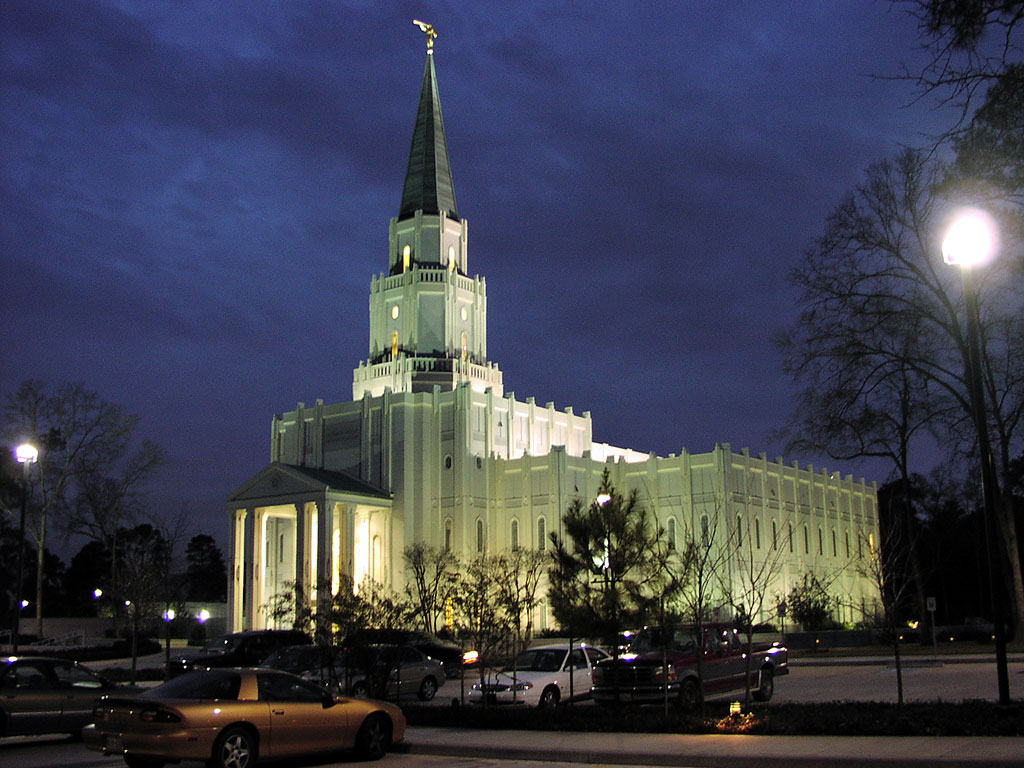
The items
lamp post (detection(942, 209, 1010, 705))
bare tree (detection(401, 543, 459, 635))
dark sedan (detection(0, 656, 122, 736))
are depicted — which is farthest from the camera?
bare tree (detection(401, 543, 459, 635))

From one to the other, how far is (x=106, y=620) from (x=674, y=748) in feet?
204

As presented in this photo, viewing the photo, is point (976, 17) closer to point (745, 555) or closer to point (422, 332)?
point (745, 555)

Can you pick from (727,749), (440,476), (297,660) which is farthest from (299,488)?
(727,749)

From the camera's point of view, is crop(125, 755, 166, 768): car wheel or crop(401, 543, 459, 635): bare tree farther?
crop(401, 543, 459, 635): bare tree

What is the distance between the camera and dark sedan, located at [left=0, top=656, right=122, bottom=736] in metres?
18.1

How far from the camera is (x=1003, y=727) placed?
14.5 m

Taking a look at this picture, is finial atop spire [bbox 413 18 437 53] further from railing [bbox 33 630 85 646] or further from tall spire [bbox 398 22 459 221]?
railing [bbox 33 630 85 646]

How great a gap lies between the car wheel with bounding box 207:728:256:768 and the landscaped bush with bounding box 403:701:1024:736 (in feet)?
20.1

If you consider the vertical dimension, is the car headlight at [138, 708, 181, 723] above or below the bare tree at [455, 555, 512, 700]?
below

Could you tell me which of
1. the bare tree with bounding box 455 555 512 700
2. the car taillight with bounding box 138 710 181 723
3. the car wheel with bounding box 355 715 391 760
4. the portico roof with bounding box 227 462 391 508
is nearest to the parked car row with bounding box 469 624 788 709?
the bare tree with bounding box 455 555 512 700

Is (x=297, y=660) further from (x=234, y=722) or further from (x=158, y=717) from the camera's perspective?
(x=158, y=717)

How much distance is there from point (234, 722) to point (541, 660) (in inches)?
458

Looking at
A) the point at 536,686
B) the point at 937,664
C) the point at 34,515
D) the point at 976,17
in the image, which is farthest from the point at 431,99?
the point at 976,17

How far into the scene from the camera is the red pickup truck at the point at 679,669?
21.2m
